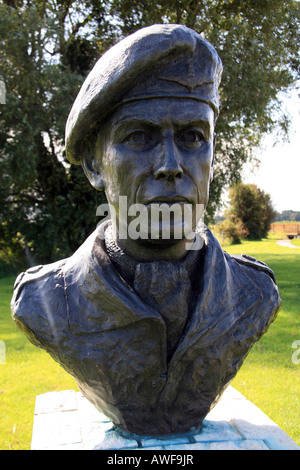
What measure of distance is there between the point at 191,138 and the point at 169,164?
25 centimetres

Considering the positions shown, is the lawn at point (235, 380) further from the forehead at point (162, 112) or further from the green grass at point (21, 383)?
the forehead at point (162, 112)

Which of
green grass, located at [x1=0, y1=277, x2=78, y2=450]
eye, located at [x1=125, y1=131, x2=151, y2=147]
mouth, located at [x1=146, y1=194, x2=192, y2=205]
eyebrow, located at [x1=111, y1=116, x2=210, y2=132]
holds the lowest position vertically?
green grass, located at [x1=0, y1=277, x2=78, y2=450]

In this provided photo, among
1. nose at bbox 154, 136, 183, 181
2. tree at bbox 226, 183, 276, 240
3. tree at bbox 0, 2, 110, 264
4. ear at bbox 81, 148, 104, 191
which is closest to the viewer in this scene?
nose at bbox 154, 136, 183, 181

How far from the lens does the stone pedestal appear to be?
2.53 m

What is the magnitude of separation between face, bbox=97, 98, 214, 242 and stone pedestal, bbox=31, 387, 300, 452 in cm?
130

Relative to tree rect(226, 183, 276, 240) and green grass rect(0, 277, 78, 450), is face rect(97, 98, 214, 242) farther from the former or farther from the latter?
tree rect(226, 183, 276, 240)

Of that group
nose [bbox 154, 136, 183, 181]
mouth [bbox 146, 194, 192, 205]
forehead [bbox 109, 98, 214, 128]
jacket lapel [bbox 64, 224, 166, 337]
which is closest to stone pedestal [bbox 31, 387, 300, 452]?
jacket lapel [bbox 64, 224, 166, 337]

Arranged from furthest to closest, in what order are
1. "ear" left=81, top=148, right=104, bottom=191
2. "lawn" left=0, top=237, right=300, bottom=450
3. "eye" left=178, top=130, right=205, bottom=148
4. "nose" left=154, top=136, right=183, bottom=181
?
"lawn" left=0, top=237, right=300, bottom=450, "ear" left=81, top=148, right=104, bottom=191, "eye" left=178, top=130, right=205, bottom=148, "nose" left=154, top=136, right=183, bottom=181

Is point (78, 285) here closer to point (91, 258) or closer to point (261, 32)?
point (91, 258)

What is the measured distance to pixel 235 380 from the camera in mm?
5141

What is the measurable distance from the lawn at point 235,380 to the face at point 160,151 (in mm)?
2643

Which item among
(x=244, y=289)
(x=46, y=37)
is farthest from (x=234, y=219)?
(x=244, y=289)

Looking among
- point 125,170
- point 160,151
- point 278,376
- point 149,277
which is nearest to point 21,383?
point 278,376

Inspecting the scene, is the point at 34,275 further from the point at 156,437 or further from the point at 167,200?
the point at 156,437
